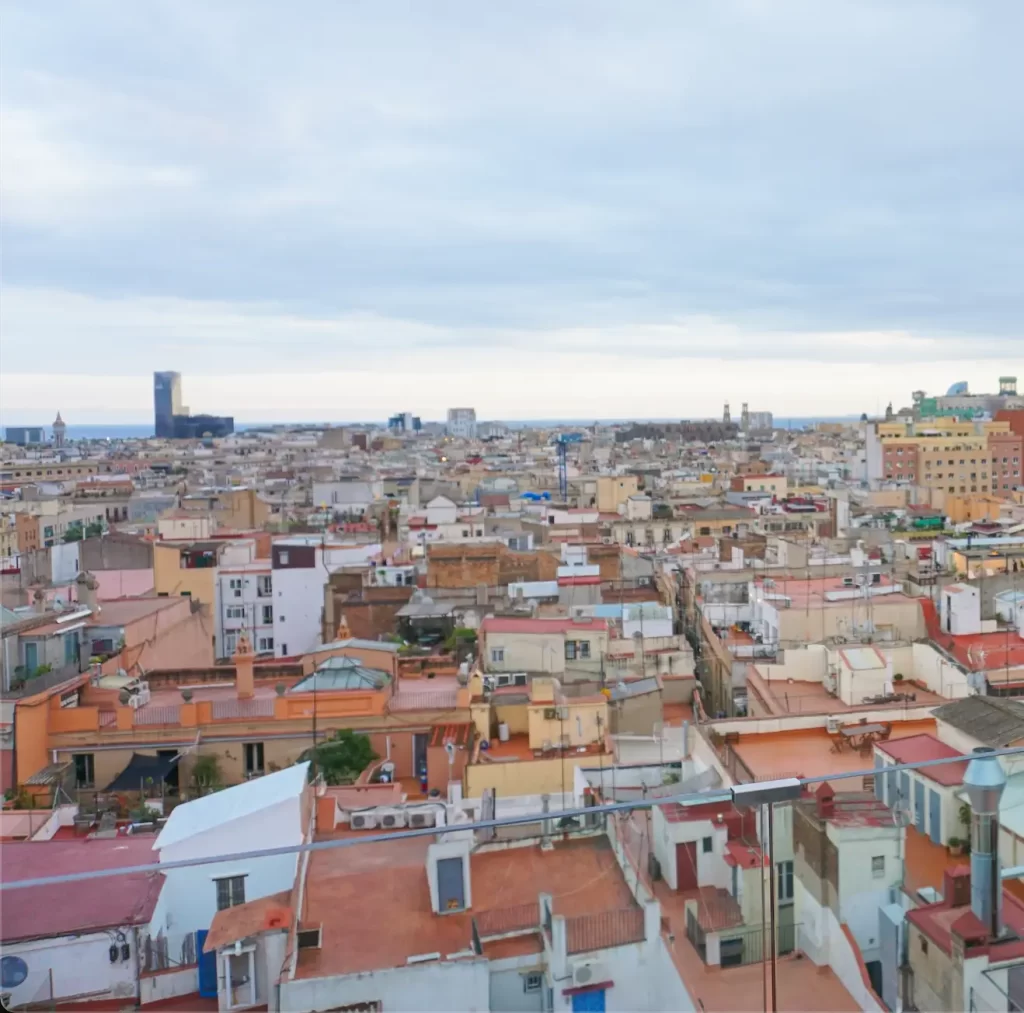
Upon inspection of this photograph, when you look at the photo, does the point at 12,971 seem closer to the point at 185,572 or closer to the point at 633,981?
the point at 633,981

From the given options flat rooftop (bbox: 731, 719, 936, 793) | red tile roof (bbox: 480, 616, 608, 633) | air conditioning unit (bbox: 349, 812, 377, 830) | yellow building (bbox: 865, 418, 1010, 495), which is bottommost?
flat rooftop (bbox: 731, 719, 936, 793)

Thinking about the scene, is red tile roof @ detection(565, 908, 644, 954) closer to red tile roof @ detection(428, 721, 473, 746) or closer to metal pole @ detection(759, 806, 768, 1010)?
metal pole @ detection(759, 806, 768, 1010)

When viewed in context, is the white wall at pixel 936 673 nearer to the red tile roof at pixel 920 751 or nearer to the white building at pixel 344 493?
the red tile roof at pixel 920 751

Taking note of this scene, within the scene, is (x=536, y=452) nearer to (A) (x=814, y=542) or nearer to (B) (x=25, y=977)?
(A) (x=814, y=542)

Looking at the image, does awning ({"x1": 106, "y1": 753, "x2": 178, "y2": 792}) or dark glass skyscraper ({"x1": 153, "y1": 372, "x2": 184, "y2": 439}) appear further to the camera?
dark glass skyscraper ({"x1": 153, "y1": 372, "x2": 184, "y2": 439})

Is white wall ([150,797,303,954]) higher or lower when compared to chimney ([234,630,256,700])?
lower

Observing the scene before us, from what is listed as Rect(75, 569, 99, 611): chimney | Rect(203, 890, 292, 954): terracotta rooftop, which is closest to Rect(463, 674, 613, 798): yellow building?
Rect(203, 890, 292, 954): terracotta rooftop
